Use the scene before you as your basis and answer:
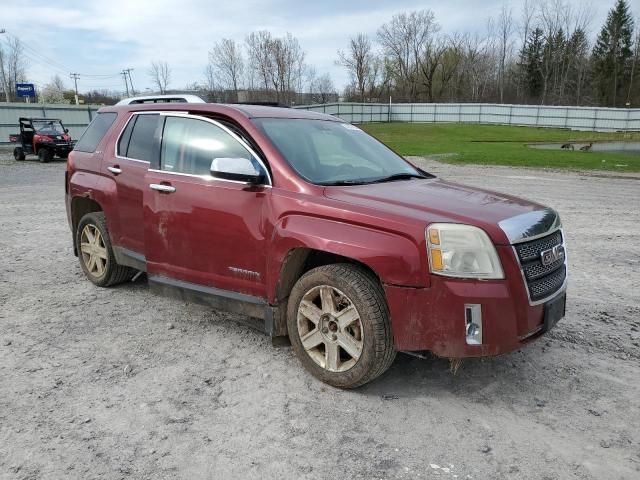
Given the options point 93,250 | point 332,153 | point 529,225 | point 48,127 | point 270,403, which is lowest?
point 270,403

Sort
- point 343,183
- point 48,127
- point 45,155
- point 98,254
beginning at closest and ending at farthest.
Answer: point 343,183, point 98,254, point 45,155, point 48,127

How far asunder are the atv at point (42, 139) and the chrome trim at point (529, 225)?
2323 cm

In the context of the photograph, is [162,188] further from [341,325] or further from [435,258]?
[435,258]

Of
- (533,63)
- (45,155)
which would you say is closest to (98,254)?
(45,155)

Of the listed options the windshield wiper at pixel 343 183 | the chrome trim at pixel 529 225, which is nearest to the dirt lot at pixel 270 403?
the chrome trim at pixel 529 225

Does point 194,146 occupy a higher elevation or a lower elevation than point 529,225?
higher

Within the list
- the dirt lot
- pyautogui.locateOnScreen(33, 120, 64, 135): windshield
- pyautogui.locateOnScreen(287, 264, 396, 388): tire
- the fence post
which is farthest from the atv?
the fence post

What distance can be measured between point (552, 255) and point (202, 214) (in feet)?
8.27

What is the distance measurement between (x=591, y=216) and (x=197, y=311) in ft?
25.8

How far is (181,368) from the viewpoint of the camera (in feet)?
12.5

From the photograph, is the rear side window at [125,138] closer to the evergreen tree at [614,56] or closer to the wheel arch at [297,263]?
the wheel arch at [297,263]

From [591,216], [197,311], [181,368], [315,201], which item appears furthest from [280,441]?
[591,216]

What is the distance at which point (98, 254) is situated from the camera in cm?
548

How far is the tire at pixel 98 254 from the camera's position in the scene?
5.31 meters
